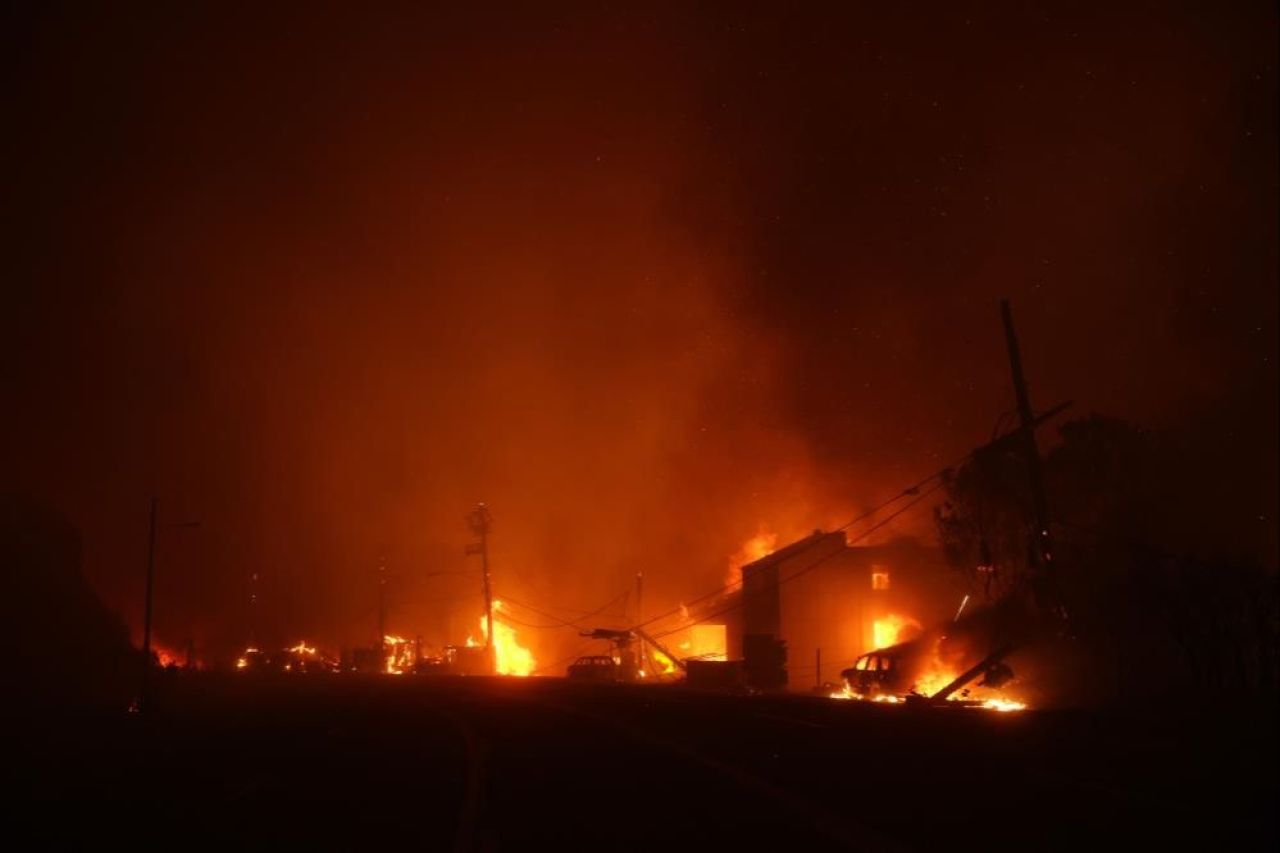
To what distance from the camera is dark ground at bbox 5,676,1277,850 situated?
11.0 metres

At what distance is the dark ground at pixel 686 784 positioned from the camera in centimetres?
1105

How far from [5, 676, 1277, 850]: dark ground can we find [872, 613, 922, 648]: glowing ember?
4100 cm

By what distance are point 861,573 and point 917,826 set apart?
60.1 m

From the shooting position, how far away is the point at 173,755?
23.9 metres

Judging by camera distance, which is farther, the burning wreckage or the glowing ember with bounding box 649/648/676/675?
the glowing ember with bounding box 649/648/676/675

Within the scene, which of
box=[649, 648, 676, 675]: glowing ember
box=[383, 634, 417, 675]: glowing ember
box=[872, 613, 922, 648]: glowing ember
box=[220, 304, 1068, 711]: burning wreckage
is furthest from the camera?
box=[383, 634, 417, 675]: glowing ember

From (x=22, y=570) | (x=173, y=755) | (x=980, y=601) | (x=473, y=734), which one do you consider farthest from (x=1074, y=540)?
(x=22, y=570)

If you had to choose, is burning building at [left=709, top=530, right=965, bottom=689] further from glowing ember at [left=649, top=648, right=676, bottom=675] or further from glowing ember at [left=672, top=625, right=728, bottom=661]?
glowing ember at [left=672, top=625, right=728, bottom=661]

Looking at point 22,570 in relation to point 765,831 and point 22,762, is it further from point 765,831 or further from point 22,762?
point 765,831

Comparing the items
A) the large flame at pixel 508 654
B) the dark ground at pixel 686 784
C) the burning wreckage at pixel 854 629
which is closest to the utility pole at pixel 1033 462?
the burning wreckage at pixel 854 629

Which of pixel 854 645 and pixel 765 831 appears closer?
pixel 765 831

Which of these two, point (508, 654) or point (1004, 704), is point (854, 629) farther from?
point (508, 654)

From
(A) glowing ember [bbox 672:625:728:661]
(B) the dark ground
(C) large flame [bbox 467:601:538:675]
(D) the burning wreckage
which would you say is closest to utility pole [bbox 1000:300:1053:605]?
(D) the burning wreckage

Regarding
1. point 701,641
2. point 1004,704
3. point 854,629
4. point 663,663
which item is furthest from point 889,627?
point 1004,704
